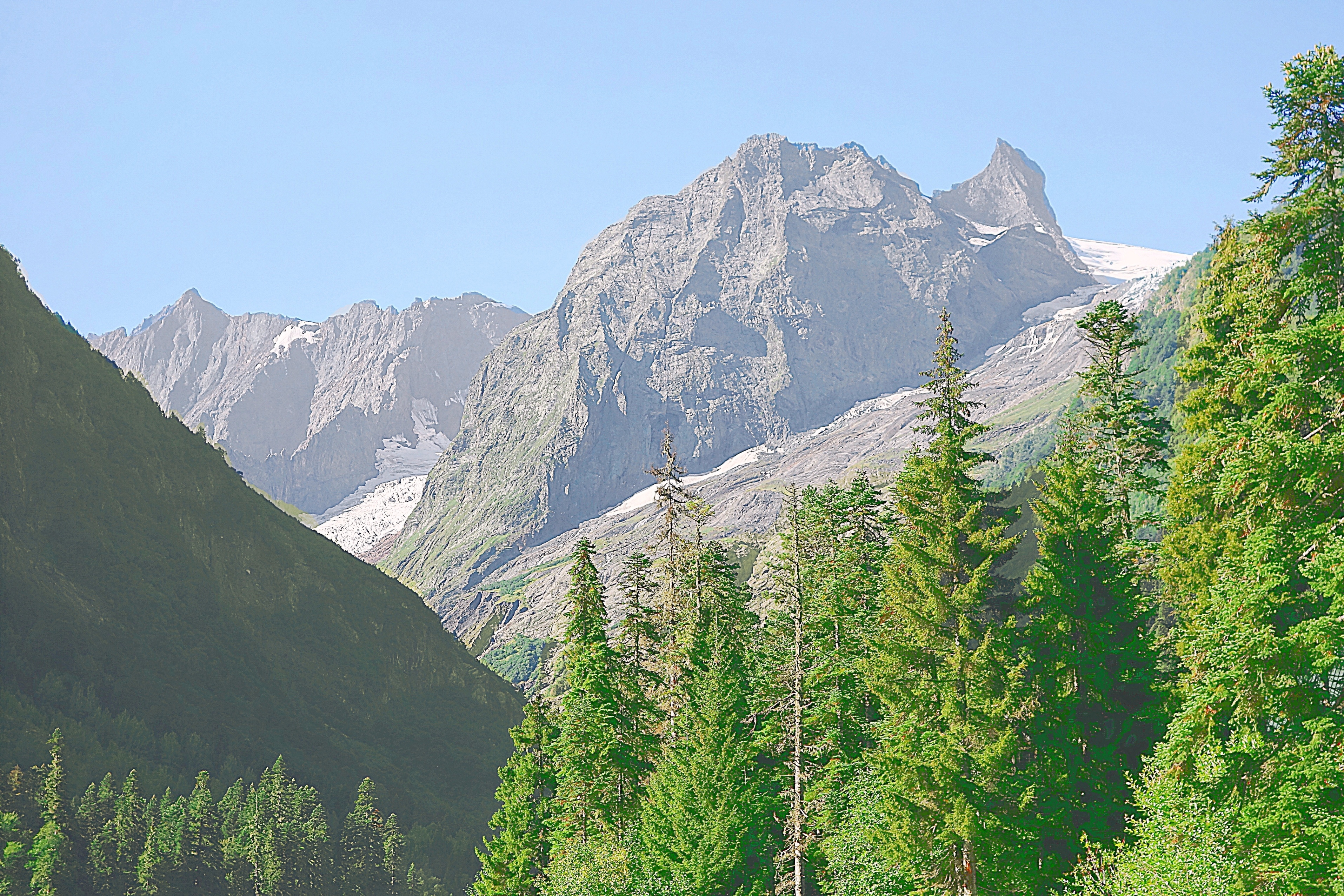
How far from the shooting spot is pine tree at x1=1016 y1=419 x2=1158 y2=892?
30281 millimetres

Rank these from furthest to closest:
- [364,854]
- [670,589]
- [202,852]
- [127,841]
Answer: [364,854], [202,852], [127,841], [670,589]

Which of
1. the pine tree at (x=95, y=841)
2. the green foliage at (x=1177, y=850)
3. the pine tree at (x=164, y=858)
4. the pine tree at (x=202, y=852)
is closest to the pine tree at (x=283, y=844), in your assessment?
the pine tree at (x=202, y=852)

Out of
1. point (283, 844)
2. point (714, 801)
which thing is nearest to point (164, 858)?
point (283, 844)

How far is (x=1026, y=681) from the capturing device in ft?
101

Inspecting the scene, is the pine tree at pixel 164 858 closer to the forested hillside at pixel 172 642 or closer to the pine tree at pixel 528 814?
the forested hillside at pixel 172 642

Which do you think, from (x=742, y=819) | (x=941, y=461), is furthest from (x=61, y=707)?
(x=941, y=461)

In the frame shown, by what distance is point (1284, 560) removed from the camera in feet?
74.4

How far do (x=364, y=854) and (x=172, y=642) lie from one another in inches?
2875

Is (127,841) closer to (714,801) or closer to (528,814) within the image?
(528,814)

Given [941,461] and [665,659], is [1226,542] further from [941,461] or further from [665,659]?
[665,659]

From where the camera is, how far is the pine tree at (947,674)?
29812mm

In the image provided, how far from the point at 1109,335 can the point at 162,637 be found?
162m

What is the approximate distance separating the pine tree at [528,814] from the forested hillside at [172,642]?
8005 centimetres

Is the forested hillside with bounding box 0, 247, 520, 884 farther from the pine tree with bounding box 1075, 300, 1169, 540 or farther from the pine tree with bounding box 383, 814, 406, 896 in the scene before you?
the pine tree with bounding box 1075, 300, 1169, 540
